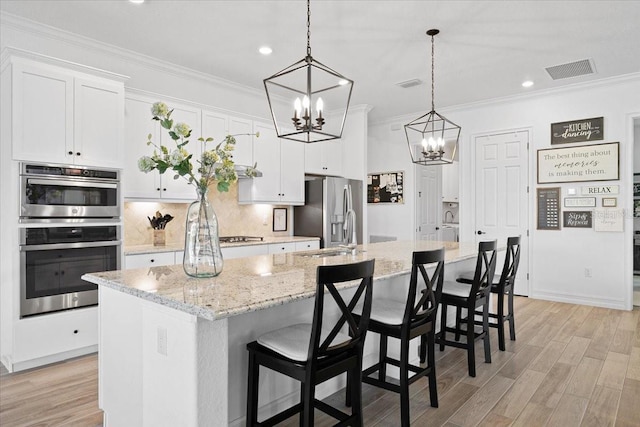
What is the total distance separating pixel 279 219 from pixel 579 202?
3.97m

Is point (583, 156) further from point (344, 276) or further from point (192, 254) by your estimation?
point (192, 254)

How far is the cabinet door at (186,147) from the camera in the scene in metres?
4.17

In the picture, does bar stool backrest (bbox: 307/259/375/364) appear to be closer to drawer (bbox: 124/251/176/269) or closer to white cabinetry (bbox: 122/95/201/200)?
drawer (bbox: 124/251/176/269)

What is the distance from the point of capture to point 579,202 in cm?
515

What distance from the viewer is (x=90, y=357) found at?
11.0 feet

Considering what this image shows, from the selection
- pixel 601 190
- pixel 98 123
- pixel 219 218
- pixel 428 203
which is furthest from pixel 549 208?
pixel 98 123

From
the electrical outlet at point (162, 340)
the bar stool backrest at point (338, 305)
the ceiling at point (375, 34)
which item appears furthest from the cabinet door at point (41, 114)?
the bar stool backrest at point (338, 305)

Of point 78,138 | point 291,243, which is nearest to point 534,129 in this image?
point 291,243

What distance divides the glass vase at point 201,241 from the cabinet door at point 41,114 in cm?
198

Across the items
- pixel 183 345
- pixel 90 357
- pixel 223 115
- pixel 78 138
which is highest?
pixel 223 115

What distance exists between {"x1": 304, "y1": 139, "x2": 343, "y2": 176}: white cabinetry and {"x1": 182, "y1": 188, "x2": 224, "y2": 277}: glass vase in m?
3.79

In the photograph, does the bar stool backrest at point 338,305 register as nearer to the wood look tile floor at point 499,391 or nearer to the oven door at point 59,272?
the wood look tile floor at point 499,391

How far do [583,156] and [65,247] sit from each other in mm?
5824

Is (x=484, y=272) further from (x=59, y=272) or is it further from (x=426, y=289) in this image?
(x=59, y=272)
